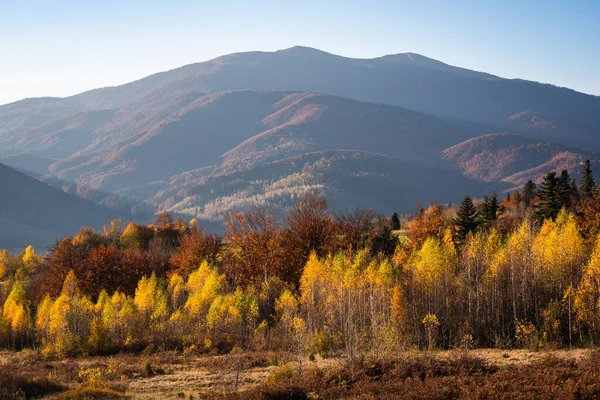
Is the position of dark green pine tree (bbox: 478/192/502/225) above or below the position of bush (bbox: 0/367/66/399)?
above

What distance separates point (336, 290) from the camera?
5425 centimetres

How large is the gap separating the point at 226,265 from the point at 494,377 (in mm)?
48813

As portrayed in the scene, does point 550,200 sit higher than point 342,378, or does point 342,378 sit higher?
point 550,200

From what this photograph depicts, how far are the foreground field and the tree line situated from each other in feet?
6.97

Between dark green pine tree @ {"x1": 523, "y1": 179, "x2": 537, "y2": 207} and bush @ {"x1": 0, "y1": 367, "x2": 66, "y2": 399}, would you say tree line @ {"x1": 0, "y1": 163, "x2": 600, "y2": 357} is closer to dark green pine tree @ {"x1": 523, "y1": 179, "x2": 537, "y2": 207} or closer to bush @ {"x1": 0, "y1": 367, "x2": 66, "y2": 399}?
bush @ {"x1": 0, "y1": 367, "x2": 66, "y2": 399}

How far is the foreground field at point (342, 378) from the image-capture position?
30750 mm

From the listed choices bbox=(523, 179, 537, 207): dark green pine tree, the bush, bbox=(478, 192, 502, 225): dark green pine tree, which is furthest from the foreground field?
bbox=(523, 179, 537, 207): dark green pine tree

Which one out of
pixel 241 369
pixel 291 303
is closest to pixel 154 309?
pixel 291 303

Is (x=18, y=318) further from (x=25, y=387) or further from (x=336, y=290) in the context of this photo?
(x=336, y=290)

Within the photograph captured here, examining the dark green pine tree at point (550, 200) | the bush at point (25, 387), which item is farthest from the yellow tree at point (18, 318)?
the dark green pine tree at point (550, 200)

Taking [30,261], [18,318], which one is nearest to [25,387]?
[18,318]

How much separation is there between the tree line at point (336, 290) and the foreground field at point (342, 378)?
212 centimetres

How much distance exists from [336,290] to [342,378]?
18.5 m

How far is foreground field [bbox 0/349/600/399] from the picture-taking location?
30750 mm
